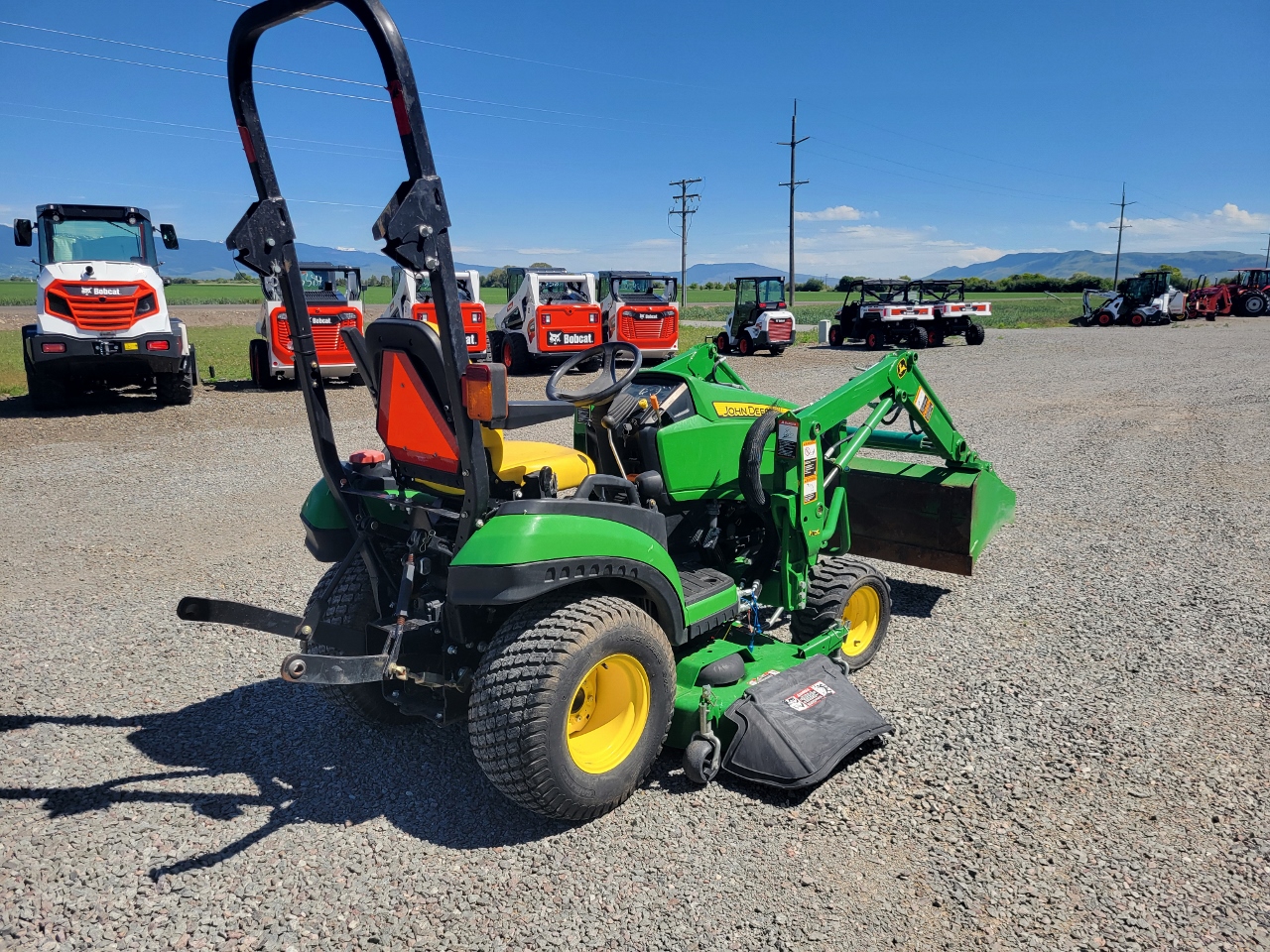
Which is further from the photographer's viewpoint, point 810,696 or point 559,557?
point 810,696

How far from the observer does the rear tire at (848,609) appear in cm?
455

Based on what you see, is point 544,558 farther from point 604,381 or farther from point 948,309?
point 948,309

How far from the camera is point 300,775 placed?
3689mm

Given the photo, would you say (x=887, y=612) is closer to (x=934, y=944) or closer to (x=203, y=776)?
(x=934, y=944)

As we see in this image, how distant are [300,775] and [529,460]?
1.66 m

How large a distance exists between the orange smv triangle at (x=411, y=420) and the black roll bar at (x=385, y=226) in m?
0.19

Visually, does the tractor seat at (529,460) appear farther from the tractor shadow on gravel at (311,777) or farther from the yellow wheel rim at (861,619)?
the yellow wheel rim at (861,619)

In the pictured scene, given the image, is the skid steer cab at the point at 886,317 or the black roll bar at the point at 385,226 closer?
the black roll bar at the point at 385,226

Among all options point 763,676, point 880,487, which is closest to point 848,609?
point 763,676

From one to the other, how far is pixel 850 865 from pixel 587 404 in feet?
6.88

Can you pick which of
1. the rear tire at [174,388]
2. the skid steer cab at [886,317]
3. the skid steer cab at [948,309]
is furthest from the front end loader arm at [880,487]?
the skid steer cab at [948,309]

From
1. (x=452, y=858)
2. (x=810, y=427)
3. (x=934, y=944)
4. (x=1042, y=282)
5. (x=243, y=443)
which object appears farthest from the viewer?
(x=1042, y=282)

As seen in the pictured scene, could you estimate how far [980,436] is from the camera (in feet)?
38.1

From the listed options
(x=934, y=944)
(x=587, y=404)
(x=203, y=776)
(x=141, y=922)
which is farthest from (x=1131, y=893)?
(x=203, y=776)
